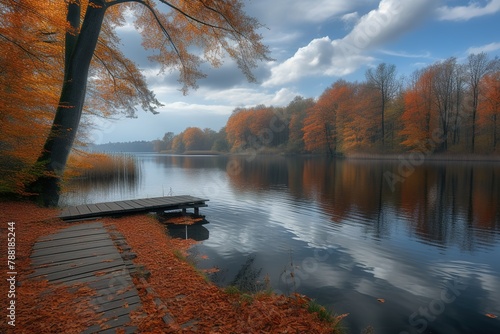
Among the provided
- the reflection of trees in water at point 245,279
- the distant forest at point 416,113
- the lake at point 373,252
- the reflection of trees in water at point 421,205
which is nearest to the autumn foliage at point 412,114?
the distant forest at point 416,113

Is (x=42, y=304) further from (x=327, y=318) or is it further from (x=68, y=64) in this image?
(x=68, y=64)

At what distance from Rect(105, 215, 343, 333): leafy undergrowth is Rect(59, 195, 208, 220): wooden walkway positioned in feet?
17.0

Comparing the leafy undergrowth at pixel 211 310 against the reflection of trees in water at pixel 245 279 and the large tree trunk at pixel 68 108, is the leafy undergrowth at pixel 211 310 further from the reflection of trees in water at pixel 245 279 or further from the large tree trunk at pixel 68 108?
the large tree trunk at pixel 68 108

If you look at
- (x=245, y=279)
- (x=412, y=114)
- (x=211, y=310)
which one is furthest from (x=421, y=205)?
(x=412, y=114)

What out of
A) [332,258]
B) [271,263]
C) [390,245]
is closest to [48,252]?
[271,263]

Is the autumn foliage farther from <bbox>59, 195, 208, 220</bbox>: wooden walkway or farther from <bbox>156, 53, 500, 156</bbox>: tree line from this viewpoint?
<bbox>59, 195, 208, 220</bbox>: wooden walkway

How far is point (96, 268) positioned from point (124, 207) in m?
6.58

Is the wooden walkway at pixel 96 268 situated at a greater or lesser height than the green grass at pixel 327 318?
greater

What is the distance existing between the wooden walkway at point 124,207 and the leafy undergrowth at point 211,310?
5.17 meters

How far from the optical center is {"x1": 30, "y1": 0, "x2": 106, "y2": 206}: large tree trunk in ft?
31.3

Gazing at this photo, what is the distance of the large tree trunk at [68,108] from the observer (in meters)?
9.53

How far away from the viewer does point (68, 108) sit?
32.0ft

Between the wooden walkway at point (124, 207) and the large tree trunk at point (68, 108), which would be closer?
the wooden walkway at point (124, 207)

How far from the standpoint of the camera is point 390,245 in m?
8.40
